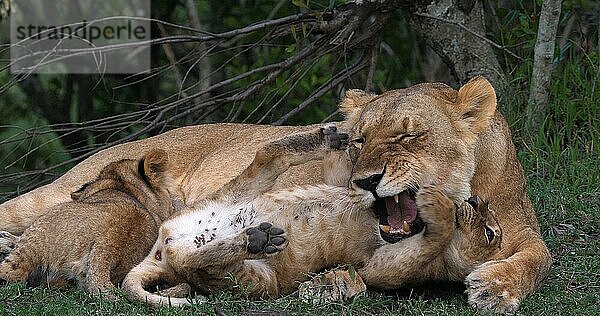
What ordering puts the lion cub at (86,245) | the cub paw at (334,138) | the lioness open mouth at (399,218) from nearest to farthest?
1. the lioness open mouth at (399,218)
2. the lion cub at (86,245)
3. the cub paw at (334,138)

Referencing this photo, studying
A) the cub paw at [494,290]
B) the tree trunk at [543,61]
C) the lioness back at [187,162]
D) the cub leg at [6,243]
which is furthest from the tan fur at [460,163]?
the tree trunk at [543,61]

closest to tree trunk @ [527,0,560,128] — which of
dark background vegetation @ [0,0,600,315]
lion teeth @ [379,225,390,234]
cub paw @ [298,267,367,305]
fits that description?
dark background vegetation @ [0,0,600,315]

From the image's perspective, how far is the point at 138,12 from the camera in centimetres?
965

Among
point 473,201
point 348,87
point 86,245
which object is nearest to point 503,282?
point 473,201

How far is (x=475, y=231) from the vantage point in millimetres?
4457

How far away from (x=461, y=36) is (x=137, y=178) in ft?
9.25

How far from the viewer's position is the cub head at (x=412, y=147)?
14.2 feet

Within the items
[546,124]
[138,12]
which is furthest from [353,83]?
[138,12]

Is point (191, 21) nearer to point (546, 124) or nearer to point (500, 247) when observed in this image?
point (546, 124)

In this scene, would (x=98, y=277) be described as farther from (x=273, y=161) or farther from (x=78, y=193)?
(x=273, y=161)

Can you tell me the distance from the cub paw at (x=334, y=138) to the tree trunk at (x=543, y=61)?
2.34 m

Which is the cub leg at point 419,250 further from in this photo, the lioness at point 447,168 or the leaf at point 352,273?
the leaf at point 352,273

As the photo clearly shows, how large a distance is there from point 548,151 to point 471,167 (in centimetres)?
240

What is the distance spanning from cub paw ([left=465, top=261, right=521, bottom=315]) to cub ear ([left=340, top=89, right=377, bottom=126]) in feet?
3.34
